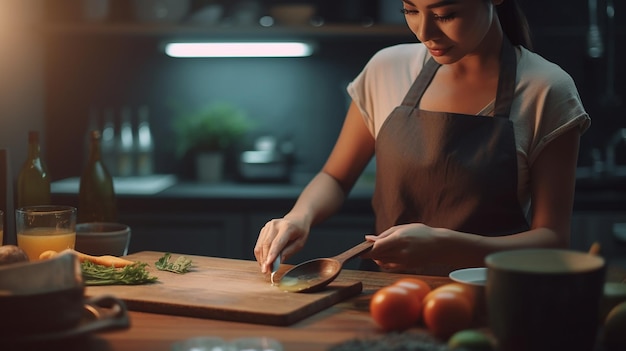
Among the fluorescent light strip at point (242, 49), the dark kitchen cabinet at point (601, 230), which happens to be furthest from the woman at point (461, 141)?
the fluorescent light strip at point (242, 49)

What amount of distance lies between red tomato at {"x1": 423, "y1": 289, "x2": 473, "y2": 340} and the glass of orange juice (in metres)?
0.86

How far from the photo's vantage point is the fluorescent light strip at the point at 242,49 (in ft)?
12.9

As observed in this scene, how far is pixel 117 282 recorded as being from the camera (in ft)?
5.30

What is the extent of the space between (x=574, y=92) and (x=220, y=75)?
2.45 metres

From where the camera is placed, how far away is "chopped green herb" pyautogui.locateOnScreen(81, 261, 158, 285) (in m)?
1.61

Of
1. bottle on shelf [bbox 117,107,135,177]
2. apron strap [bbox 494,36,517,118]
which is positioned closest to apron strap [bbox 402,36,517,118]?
apron strap [bbox 494,36,517,118]

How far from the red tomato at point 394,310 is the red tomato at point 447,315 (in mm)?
34

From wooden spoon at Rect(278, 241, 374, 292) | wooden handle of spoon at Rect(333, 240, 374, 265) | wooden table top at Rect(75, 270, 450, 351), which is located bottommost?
wooden table top at Rect(75, 270, 450, 351)

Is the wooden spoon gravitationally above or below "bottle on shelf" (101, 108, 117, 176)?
below

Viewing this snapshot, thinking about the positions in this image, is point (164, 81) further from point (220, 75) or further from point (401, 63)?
point (401, 63)

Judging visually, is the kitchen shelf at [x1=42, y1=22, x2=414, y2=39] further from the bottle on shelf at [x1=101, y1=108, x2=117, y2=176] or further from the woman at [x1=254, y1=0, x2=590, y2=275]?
the woman at [x1=254, y1=0, x2=590, y2=275]

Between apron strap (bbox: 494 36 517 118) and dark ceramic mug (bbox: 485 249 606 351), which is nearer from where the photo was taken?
dark ceramic mug (bbox: 485 249 606 351)

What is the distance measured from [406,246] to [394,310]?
0.36m

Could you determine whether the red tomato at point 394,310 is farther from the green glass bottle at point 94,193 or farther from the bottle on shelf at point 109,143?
the bottle on shelf at point 109,143
